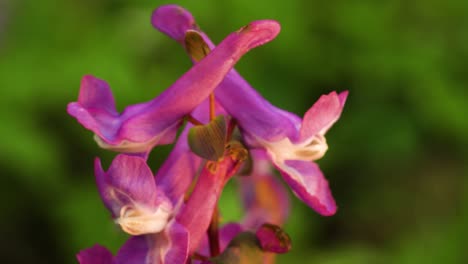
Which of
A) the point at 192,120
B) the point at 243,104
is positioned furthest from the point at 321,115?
the point at 192,120

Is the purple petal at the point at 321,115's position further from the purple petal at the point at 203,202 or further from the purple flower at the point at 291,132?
the purple petal at the point at 203,202

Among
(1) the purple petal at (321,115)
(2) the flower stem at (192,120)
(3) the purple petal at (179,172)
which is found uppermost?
(2) the flower stem at (192,120)

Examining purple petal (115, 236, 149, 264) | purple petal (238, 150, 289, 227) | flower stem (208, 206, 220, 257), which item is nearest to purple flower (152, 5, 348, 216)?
flower stem (208, 206, 220, 257)

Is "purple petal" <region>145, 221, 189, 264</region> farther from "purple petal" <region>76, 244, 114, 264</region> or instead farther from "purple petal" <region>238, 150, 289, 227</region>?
"purple petal" <region>238, 150, 289, 227</region>

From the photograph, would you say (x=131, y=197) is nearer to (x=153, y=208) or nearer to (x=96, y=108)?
(x=153, y=208)

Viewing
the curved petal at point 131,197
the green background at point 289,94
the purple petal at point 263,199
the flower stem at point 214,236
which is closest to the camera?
the curved petal at point 131,197

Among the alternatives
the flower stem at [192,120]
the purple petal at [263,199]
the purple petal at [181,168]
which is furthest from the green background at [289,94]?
the flower stem at [192,120]

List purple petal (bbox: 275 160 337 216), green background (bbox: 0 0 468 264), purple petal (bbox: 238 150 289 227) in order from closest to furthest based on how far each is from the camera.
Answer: purple petal (bbox: 275 160 337 216)
purple petal (bbox: 238 150 289 227)
green background (bbox: 0 0 468 264)

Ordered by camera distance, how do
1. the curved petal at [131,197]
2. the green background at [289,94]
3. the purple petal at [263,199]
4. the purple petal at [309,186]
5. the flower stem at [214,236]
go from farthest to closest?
→ the green background at [289,94] < the purple petal at [263,199] < the flower stem at [214,236] < the purple petal at [309,186] < the curved petal at [131,197]

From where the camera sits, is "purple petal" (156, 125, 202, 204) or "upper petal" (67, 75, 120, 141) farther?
"purple petal" (156, 125, 202, 204)
